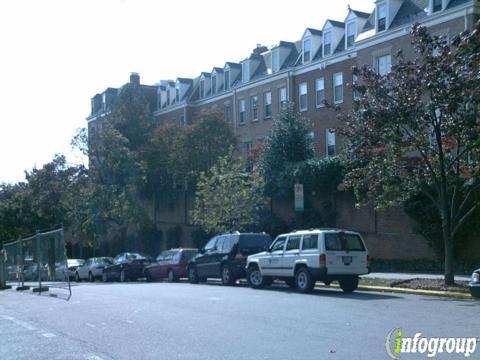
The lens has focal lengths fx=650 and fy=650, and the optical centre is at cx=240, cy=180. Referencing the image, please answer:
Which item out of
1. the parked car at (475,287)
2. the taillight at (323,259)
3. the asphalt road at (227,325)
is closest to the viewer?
the asphalt road at (227,325)

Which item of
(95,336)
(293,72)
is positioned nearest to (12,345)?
(95,336)

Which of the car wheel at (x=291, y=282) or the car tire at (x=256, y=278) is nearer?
the car wheel at (x=291, y=282)

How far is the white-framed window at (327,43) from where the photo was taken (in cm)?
3925

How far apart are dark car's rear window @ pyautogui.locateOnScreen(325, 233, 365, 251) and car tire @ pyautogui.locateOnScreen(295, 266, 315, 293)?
991mm

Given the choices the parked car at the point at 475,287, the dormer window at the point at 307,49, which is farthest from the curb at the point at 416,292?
the dormer window at the point at 307,49

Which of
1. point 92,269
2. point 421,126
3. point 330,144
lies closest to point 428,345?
point 421,126

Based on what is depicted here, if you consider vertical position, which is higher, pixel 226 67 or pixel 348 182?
pixel 226 67

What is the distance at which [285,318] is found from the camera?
13.1 meters

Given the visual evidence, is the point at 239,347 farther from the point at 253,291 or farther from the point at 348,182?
the point at 348,182

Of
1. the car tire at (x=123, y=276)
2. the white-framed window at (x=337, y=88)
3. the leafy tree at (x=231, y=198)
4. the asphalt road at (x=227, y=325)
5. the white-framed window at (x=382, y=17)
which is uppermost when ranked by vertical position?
the white-framed window at (x=382, y=17)

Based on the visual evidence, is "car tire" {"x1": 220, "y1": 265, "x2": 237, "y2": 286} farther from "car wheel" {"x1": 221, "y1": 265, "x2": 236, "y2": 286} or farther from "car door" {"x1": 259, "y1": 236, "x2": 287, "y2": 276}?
"car door" {"x1": 259, "y1": 236, "x2": 287, "y2": 276}

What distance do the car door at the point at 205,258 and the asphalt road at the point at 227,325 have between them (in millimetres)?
6281

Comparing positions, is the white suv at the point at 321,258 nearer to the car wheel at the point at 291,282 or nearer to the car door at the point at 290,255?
the car door at the point at 290,255

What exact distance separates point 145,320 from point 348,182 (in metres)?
9.89
